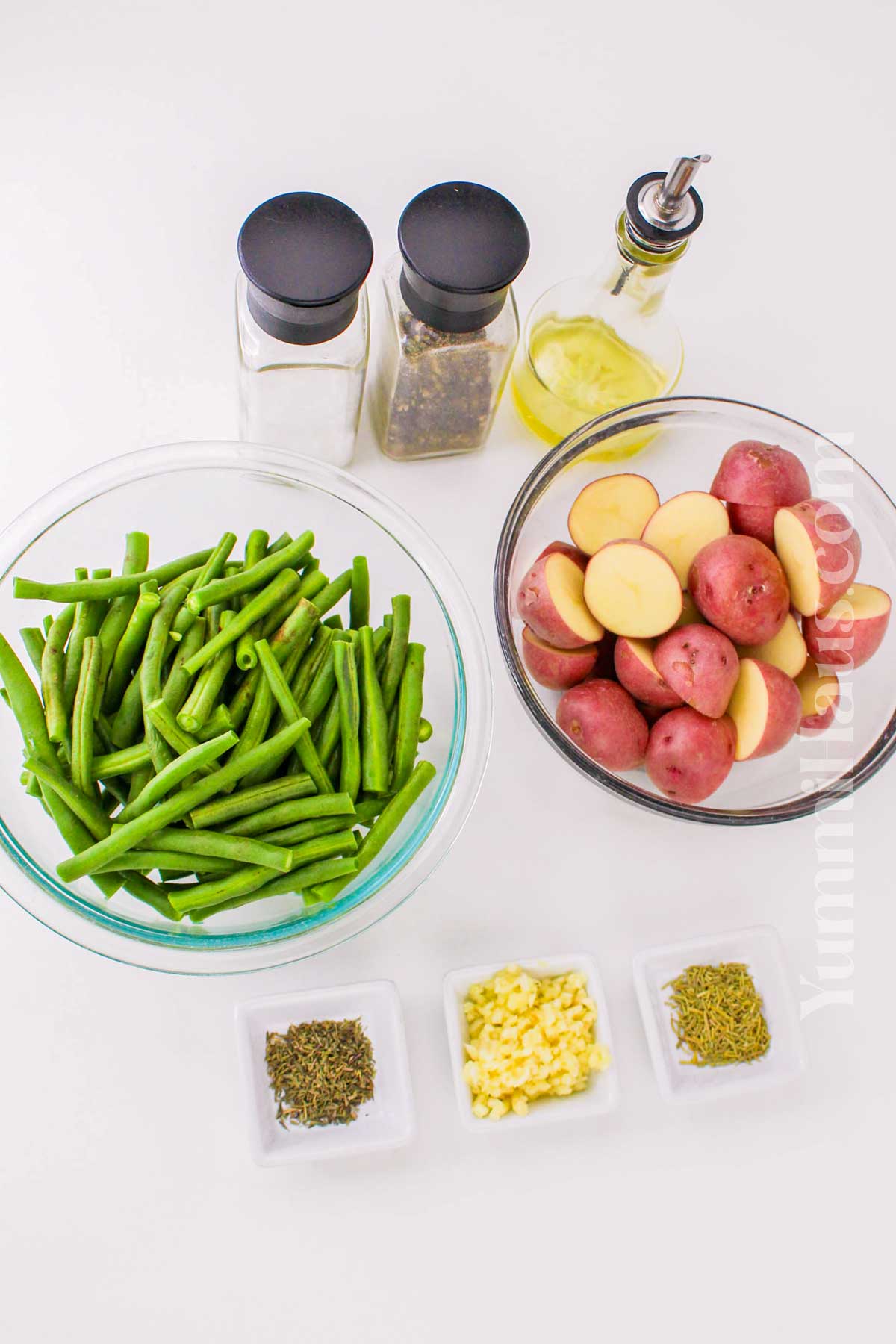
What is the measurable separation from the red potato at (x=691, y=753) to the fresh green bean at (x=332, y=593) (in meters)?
0.46

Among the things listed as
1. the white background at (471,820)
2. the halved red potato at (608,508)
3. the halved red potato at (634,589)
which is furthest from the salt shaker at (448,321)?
the halved red potato at (634,589)

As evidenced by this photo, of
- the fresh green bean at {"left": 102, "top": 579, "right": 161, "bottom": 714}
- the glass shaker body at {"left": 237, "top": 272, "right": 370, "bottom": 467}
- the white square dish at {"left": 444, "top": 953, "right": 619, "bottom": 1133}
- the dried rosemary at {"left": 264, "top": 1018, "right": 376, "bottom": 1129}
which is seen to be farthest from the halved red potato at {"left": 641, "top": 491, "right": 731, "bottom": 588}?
the dried rosemary at {"left": 264, "top": 1018, "right": 376, "bottom": 1129}

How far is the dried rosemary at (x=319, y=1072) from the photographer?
148 cm

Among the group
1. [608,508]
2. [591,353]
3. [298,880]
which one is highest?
[591,353]

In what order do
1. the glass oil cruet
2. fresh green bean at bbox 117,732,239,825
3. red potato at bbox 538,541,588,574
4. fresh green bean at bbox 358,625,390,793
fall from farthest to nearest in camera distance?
1. the glass oil cruet
2. red potato at bbox 538,541,588,574
3. fresh green bean at bbox 358,625,390,793
4. fresh green bean at bbox 117,732,239,825

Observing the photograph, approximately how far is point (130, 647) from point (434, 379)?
551 mm

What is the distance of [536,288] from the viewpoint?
69.6 inches

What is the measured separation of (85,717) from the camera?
132cm

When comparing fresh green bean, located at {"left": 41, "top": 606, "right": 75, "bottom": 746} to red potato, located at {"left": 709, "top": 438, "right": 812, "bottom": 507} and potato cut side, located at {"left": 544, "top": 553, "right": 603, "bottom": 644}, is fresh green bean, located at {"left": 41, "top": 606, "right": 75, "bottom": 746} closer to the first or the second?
potato cut side, located at {"left": 544, "top": 553, "right": 603, "bottom": 644}

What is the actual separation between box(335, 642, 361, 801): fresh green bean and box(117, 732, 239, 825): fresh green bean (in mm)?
145

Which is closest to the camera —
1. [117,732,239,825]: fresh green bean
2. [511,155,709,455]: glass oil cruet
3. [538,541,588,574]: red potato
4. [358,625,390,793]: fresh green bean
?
[117,732,239,825]: fresh green bean

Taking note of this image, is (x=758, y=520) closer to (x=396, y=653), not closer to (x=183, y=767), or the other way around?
(x=396, y=653)

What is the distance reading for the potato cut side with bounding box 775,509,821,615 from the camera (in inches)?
56.9

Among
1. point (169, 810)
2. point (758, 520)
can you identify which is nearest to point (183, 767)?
point (169, 810)
